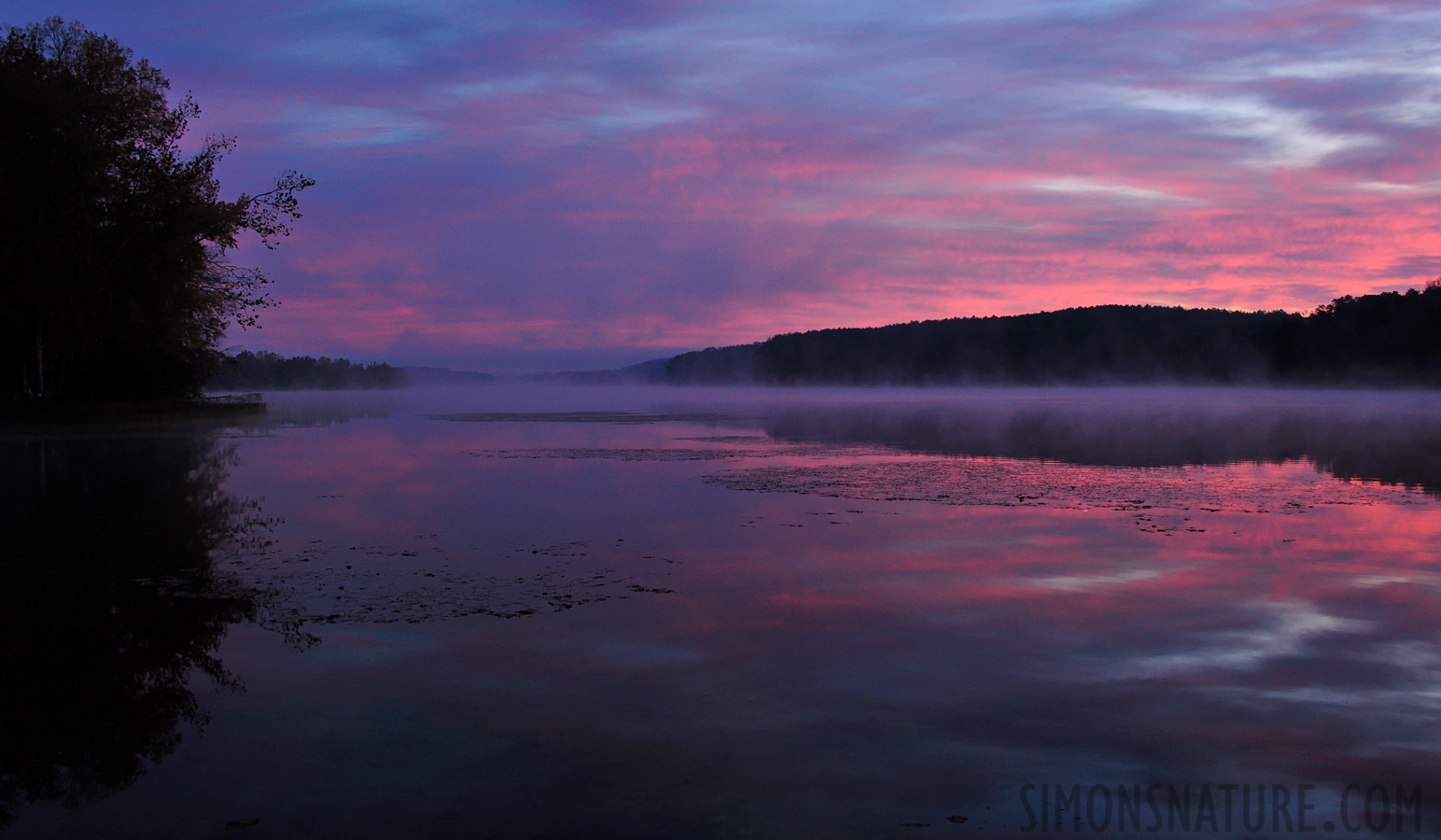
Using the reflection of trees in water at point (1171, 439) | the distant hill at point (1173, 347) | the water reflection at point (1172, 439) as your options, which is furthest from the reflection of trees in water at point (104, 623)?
the distant hill at point (1173, 347)

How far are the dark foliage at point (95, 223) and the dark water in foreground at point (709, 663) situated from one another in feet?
72.0

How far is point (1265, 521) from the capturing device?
43.5 feet

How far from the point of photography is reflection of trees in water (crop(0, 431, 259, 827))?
522 cm

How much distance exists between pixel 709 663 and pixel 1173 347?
522 ft

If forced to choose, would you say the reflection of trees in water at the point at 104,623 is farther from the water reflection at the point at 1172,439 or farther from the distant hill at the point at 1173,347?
the distant hill at the point at 1173,347

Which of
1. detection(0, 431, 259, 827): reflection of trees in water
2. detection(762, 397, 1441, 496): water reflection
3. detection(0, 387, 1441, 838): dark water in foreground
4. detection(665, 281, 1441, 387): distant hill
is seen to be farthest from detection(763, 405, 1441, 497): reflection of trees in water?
detection(665, 281, 1441, 387): distant hill

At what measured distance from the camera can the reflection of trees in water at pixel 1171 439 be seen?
21.8 m

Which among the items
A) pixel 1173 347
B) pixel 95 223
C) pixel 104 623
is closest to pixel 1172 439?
pixel 104 623

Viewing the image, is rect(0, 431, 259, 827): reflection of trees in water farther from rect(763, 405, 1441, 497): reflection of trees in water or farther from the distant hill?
the distant hill

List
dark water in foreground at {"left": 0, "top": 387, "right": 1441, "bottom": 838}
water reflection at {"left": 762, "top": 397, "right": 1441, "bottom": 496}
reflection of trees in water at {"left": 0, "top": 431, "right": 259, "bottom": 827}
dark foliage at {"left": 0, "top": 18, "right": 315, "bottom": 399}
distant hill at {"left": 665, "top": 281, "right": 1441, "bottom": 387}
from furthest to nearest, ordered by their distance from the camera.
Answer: distant hill at {"left": 665, "top": 281, "right": 1441, "bottom": 387}, dark foliage at {"left": 0, "top": 18, "right": 315, "bottom": 399}, water reflection at {"left": 762, "top": 397, "right": 1441, "bottom": 496}, reflection of trees in water at {"left": 0, "top": 431, "right": 259, "bottom": 827}, dark water in foreground at {"left": 0, "top": 387, "right": 1441, "bottom": 838}

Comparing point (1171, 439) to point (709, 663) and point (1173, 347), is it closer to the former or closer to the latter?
point (709, 663)

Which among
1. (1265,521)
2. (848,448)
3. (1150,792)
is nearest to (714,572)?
(1150,792)

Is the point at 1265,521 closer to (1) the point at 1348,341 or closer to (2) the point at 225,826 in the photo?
(2) the point at 225,826

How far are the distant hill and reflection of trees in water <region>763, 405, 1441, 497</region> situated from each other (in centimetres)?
6813
